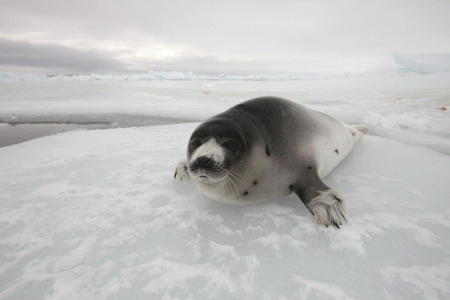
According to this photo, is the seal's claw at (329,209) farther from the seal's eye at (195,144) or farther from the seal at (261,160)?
the seal's eye at (195,144)

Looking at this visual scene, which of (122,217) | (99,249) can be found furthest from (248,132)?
(99,249)

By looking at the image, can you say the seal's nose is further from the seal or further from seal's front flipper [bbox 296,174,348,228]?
seal's front flipper [bbox 296,174,348,228]

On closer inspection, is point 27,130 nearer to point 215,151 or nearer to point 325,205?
point 215,151

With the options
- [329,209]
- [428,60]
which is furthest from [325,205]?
[428,60]

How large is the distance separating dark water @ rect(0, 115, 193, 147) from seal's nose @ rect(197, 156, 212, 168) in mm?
3659

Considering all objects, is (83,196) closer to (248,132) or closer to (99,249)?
(99,249)

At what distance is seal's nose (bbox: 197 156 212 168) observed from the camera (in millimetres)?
1432

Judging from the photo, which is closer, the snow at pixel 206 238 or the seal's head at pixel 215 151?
the snow at pixel 206 238

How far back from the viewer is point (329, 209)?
4.91ft

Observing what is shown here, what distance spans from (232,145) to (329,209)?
2.11 feet

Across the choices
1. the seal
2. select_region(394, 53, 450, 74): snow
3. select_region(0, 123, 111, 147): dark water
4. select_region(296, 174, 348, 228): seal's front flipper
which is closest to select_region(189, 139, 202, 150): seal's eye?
the seal

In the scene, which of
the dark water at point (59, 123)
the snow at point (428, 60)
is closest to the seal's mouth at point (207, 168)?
the dark water at point (59, 123)

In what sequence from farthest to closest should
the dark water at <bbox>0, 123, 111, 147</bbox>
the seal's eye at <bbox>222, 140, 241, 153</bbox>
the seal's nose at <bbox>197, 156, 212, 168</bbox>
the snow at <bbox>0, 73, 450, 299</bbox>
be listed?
the dark water at <bbox>0, 123, 111, 147</bbox> < the seal's eye at <bbox>222, 140, 241, 153</bbox> < the seal's nose at <bbox>197, 156, 212, 168</bbox> < the snow at <bbox>0, 73, 450, 299</bbox>

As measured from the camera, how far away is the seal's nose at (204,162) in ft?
4.70
